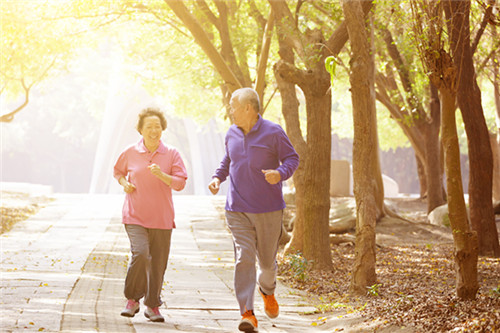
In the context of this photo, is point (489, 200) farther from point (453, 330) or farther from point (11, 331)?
point (11, 331)

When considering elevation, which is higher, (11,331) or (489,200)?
(489,200)

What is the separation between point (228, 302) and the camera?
313 inches

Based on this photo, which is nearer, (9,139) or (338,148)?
(338,148)

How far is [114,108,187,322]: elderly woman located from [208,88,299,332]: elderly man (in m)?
0.64

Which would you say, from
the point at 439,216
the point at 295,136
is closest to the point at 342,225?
the point at 439,216

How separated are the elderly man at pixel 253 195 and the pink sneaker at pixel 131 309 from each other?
1.11 metres

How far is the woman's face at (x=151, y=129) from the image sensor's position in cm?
666

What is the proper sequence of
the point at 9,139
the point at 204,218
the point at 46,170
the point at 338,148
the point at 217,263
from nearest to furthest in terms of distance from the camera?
1. the point at 217,263
2. the point at 204,218
3. the point at 338,148
4. the point at 9,139
5. the point at 46,170

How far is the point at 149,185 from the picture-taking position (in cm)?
662

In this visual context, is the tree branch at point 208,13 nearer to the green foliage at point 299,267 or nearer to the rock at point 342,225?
the rock at point 342,225

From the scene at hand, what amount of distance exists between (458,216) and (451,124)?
0.86 m

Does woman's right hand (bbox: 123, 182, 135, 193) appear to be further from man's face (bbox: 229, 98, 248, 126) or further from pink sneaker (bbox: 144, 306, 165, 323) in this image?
man's face (bbox: 229, 98, 248, 126)

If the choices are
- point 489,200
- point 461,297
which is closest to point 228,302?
point 461,297

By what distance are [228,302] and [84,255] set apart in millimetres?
4863
